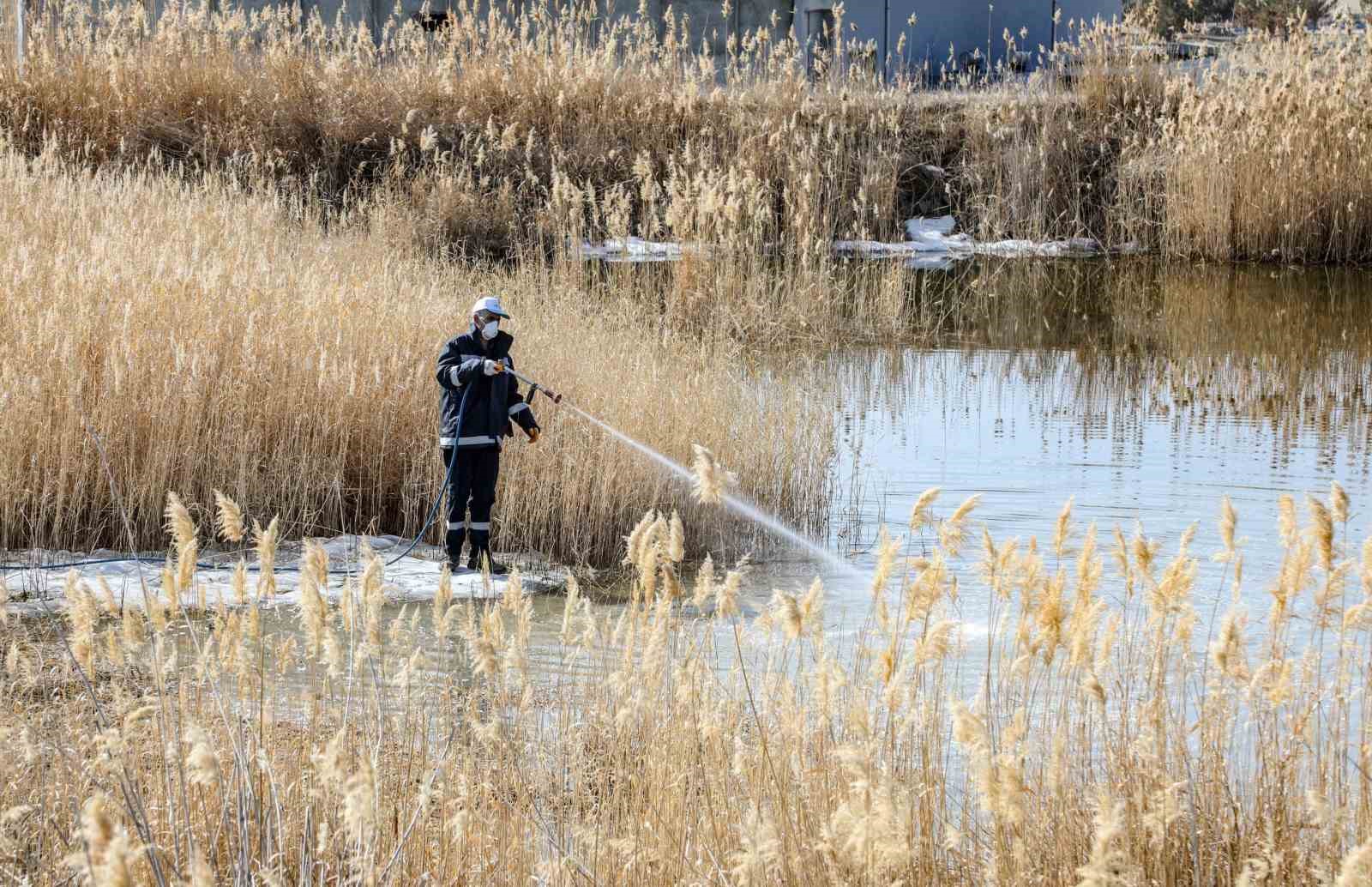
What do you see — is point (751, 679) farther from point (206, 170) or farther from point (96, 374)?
point (206, 170)

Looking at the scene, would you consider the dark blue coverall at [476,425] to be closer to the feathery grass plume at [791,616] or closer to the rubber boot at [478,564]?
the rubber boot at [478,564]

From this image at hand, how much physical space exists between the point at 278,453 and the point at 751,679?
333cm

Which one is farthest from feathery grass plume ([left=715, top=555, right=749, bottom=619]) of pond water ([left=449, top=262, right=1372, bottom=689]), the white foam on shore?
the white foam on shore

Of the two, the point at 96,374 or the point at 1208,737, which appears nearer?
the point at 1208,737

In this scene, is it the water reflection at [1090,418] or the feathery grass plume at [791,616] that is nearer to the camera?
the feathery grass plume at [791,616]

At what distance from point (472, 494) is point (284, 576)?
0.91 metres

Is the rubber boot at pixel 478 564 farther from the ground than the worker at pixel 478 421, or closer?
closer

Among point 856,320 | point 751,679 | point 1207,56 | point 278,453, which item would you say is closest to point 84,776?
point 751,679

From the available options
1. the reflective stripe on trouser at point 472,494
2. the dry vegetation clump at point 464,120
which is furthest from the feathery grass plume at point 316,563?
the dry vegetation clump at point 464,120

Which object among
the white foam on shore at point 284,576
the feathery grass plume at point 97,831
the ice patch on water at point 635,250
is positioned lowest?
the white foam on shore at point 284,576

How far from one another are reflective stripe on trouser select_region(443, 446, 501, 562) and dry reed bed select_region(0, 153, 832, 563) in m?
0.56

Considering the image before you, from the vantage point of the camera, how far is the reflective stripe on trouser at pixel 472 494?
22.6ft

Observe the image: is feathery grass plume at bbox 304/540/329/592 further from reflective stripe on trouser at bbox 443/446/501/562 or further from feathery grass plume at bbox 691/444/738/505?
reflective stripe on trouser at bbox 443/446/501/562

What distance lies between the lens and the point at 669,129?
1805 centimetres
